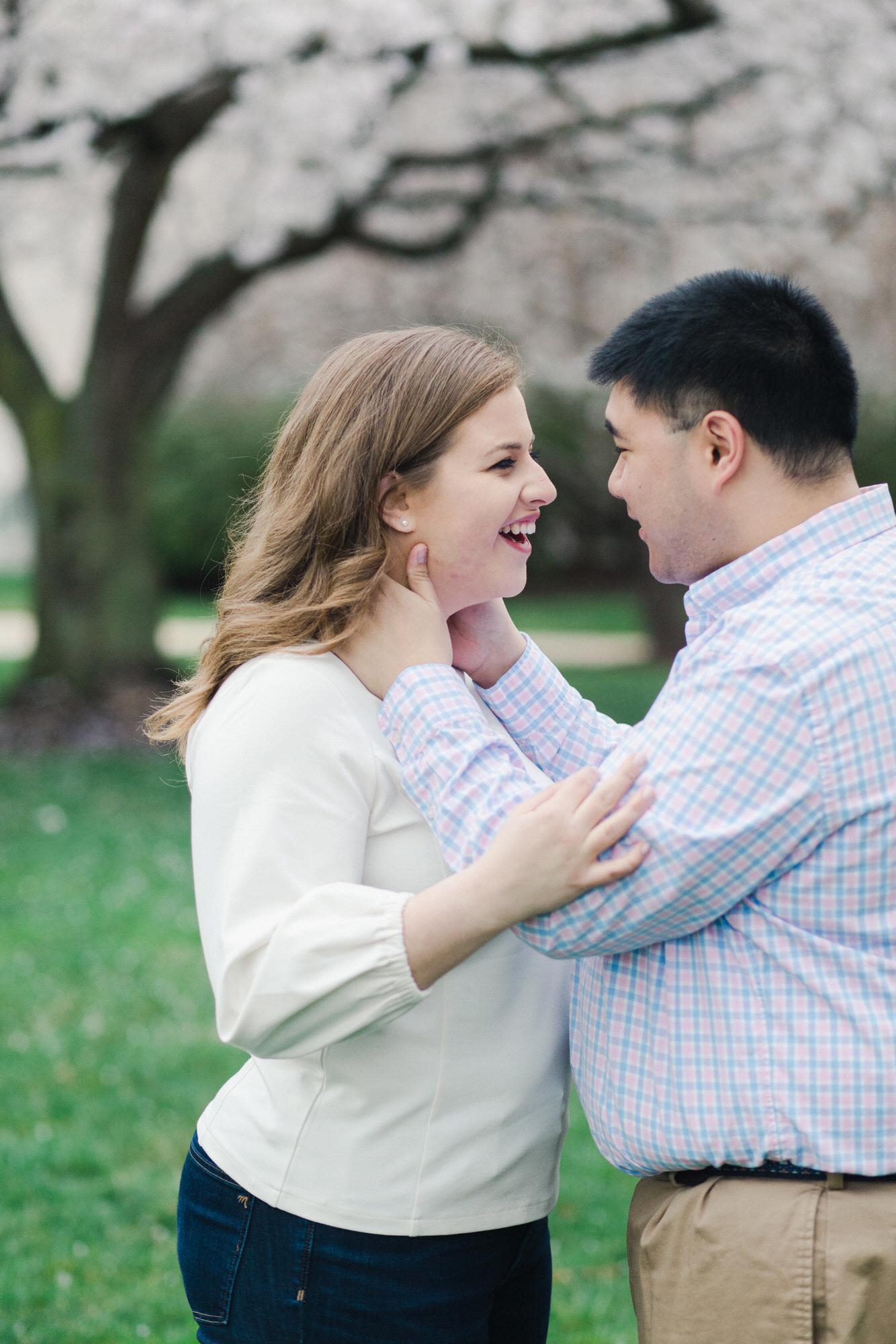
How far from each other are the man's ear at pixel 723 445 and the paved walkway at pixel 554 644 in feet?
56.2

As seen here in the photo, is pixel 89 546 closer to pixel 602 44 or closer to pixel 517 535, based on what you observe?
pixel 602 44

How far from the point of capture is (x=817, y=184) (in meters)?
13.5

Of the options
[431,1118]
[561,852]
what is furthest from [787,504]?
[431,1118]

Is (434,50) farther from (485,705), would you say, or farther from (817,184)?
(485,705)

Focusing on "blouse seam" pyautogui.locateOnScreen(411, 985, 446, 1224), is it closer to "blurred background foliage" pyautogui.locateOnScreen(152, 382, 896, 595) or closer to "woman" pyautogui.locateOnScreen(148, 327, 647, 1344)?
"woman" pyautogui.locateOnScreen(148, 327, 647, 1344)

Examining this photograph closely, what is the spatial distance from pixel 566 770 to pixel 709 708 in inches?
27.9

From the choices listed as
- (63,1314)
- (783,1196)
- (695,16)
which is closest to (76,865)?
(63,1314)

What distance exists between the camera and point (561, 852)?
1729mm

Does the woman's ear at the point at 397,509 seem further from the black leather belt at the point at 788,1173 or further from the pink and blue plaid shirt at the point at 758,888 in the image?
the black leather belt at the point at 788,1173

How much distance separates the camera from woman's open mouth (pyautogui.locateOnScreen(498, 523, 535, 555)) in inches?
88.1

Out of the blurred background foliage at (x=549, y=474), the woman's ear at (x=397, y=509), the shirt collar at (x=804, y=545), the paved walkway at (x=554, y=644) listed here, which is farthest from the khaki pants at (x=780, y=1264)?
the blurred background foliage at (x=549, y=474)

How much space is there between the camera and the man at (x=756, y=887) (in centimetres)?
174

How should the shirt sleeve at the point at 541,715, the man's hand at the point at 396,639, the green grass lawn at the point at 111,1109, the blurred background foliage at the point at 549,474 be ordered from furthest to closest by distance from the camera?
the blurred background foliage at the point at 549,474, the green grass lawn at the point at 111,1109, the shirt sleeve at the point at 541,715, the man's hand at the point at 396,639

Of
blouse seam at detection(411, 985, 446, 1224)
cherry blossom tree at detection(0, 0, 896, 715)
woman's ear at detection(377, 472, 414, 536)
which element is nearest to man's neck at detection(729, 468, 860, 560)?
woman's ear at detection(377, 472, 414, 536)
